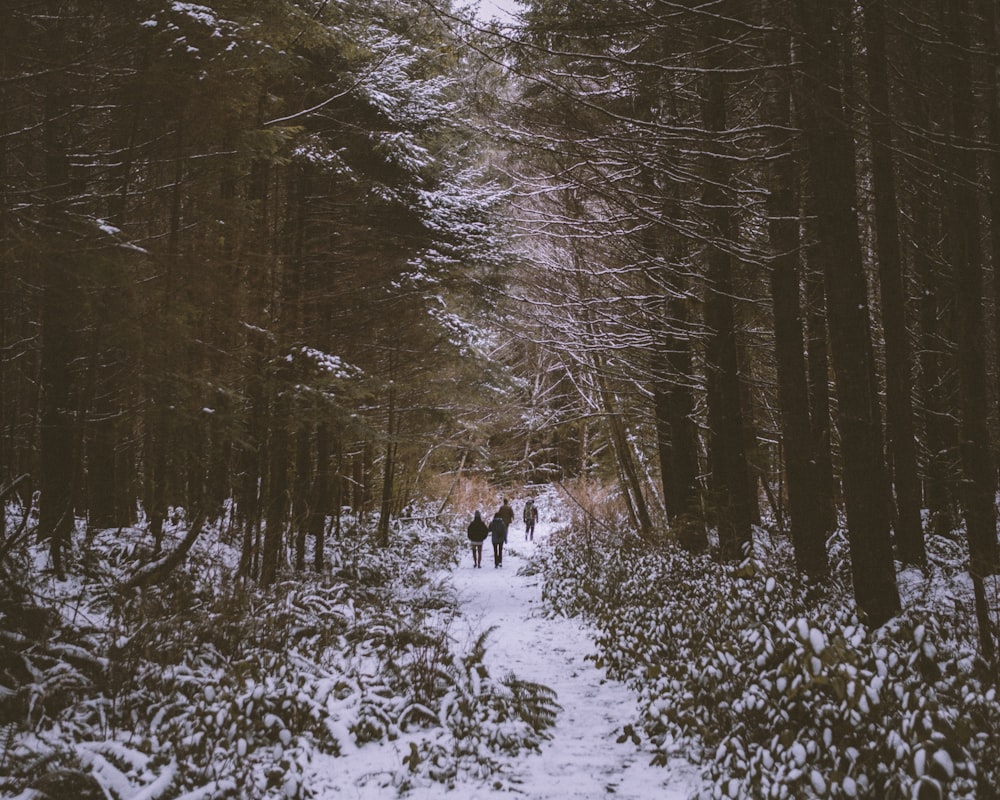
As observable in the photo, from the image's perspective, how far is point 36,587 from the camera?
723cm

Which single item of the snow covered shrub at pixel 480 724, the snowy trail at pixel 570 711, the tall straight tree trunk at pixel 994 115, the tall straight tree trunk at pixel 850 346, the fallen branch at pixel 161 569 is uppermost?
the tall straight tree trunk at pixel 994 115

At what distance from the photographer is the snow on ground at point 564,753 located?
4.98 m

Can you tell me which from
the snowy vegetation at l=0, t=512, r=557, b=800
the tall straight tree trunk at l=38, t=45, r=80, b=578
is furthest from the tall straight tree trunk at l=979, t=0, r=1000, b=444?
the tall straight tree trunk at l=38, t=45, r=80, b=578

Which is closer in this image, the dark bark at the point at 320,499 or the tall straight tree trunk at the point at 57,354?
the tall straight tree trunk at the point at 57,354

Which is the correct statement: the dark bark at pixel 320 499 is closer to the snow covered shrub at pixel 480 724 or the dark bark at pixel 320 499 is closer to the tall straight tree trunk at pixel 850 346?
the snow covered shrub at pixel 480 724

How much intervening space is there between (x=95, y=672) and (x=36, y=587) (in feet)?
6.77

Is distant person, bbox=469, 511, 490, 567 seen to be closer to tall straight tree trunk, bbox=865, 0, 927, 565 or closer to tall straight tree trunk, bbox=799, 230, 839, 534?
tall straight tree trunk, bbox=799, 230, 839, 534

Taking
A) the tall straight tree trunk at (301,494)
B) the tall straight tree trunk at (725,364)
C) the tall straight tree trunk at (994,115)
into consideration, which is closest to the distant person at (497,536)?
the tall straight tree trunk at (301,494)

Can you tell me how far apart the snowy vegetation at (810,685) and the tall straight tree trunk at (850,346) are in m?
0.44

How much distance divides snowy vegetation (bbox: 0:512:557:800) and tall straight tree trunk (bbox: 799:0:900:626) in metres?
3.39

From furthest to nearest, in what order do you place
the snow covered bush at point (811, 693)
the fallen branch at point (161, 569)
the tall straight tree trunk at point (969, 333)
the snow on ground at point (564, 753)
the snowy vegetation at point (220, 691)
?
the fallen branch at point (161, 569) < the tall straight tree trunk at point (969, 333) < the snow on ground at point (564, 753) < the snowy vegetation at point (220, 691) < the snow covered bush at point (811, 693)

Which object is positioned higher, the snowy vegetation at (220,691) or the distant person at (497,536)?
the snowy vegetation at (220,691)

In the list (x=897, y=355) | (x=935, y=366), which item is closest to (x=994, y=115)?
(x=897, y=355)

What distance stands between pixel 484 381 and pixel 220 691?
33.2ft
